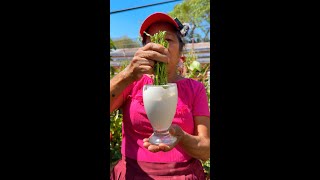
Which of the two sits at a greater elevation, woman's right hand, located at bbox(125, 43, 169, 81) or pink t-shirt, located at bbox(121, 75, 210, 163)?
woman's right hand, located at bbox(125, 43, 169, 81)

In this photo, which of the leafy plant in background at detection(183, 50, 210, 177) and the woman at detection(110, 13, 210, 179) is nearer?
the woman at detection(110, 13, 210, 179)

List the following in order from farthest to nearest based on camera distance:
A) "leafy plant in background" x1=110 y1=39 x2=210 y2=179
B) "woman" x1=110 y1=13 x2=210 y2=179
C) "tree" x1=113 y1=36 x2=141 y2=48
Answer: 1. "leafy plant in background" x1=110 y1=39 x2=210 y2=179
2. "tree" x1=113 y1=36 x2=141 y2=48
3. "woman" x1=110 y1=13 x2=210 y2=179

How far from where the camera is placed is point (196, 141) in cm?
100

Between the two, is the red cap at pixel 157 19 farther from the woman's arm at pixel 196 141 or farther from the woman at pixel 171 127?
the woman's arm at pixel 196 141

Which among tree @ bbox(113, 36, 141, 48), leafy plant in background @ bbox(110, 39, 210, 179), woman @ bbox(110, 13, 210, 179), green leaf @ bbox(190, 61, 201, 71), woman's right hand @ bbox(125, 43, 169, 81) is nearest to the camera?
woman's right hand @ bbox(125, 43, 169, 81)

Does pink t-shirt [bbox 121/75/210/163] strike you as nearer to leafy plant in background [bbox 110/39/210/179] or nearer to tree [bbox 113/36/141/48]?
tree [bbox 113/36/141/48]

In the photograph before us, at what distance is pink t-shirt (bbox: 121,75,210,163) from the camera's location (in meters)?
1.03

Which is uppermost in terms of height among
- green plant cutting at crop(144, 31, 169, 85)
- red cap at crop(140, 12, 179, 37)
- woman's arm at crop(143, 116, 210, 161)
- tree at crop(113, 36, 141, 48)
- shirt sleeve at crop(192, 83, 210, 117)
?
red cap at crop(140, 12, 179, 37)

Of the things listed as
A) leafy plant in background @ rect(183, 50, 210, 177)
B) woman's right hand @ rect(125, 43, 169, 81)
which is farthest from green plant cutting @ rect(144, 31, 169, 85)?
leafy plant in background @ rect(183, 50, 210, 177)

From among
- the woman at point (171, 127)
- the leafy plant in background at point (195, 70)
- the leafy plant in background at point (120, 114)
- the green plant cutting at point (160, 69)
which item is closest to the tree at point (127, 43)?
the woman at point (171, 127)

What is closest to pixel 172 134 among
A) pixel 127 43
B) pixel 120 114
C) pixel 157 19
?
pixel 157 19
